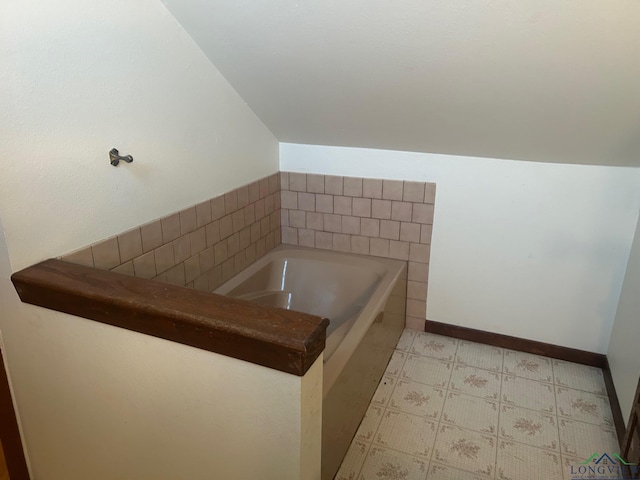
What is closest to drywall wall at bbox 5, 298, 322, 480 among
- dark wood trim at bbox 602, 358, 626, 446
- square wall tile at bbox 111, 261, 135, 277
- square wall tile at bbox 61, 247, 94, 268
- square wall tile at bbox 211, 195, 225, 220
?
square wall tile at bbox 61, 247, 94, 268

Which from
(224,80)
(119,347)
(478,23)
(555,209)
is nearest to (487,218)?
(555,209)

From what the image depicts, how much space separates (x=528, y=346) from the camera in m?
2.42

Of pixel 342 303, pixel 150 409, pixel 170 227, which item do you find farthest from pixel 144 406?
pixel 342 303

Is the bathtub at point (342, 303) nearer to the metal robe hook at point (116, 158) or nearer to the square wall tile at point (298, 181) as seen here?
the square wall tile at point (298, 181)

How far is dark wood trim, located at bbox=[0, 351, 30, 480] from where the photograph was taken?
1.52 m

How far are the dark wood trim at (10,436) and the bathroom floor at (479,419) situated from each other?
109cm

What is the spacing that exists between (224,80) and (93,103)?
66 cm

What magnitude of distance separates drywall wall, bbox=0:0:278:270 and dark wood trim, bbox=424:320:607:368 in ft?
4.77

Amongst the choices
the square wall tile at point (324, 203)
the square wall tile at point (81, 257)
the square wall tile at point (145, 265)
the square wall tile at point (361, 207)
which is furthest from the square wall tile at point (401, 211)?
the square wall tile at point (81, 257)

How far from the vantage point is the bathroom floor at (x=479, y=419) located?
1.75 metres

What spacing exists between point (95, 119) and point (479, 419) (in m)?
1.80

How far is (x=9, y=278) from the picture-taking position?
1.33m

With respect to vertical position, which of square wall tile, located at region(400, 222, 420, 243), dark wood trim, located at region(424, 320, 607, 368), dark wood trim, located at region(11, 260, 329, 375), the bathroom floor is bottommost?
the bathroom floor

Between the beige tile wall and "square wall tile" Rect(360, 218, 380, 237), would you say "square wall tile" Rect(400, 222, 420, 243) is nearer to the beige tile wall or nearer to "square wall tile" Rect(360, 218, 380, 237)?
the beige tile wall
